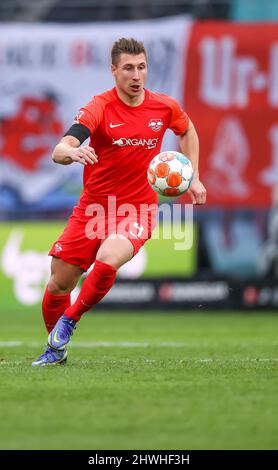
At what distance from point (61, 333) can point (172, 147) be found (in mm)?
10891

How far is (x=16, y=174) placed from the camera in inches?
802

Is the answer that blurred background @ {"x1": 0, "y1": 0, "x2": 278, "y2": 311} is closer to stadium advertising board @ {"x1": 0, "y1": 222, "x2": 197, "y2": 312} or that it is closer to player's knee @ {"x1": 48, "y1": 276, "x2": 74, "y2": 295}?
stadium advertising board @ {"x1": 0, "y1": 222, "x2": 197, "y2": 312}

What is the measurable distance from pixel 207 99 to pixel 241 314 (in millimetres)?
3987

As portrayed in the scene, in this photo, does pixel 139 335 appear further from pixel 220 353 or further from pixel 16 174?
pixel 16 174

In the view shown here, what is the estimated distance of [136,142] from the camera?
30.4 feet

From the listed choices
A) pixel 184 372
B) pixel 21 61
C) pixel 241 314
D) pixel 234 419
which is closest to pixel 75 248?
pixel 184 372

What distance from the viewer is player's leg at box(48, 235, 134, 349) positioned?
8773mm

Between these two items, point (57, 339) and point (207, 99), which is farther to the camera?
point (207, 99)

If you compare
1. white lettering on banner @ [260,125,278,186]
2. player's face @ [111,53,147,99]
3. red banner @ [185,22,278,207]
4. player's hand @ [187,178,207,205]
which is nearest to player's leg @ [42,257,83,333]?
player's hand @ [187,178,207,205]

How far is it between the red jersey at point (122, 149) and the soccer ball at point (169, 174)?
33 centimetres

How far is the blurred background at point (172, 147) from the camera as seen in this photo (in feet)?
64.3

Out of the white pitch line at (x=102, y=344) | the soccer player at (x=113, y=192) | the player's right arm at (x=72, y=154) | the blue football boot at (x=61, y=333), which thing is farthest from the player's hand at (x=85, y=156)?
the white pitch line at (x=102, y=344)

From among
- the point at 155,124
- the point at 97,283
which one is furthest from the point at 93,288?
the point at 155,124

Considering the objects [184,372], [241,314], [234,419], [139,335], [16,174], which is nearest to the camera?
[234,419]
